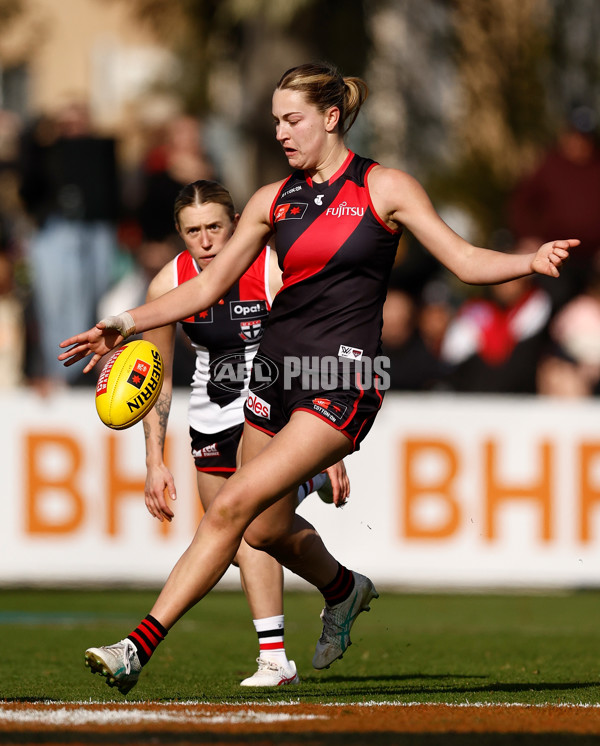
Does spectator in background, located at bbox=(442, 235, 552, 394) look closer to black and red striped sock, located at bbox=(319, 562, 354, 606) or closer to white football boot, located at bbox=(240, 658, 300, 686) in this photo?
black and red striped sock, located at bbox=(319, 562, 354, 606)

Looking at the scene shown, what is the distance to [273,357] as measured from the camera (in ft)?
21.9

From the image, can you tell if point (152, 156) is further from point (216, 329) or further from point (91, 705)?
point (91, 705)

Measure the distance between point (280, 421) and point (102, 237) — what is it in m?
8.02

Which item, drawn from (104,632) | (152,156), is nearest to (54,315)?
(152,156)

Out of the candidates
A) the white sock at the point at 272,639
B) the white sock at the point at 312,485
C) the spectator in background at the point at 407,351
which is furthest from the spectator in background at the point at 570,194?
the white sock at the point at 272,639

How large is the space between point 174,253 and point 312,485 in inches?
263

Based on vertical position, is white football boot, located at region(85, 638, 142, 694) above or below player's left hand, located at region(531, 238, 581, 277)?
below

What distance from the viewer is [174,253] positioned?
14.0 metres

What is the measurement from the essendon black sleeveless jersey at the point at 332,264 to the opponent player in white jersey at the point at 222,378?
787mm

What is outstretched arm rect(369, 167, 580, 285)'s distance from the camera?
6.16 metres

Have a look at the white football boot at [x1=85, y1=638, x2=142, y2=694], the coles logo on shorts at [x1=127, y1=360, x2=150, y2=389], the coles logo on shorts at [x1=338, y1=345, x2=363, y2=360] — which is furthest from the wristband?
the white football boot at [x1=85, y1=638, x2=142, y2=694]

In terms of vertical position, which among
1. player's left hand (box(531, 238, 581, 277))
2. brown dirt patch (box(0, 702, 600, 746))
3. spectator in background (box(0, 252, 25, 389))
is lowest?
brown dirt patch (box(0, 702, 600, 746))

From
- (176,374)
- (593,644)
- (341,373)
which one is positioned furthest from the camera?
(176,374)

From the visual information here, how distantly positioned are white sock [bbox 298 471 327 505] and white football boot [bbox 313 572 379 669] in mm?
484
